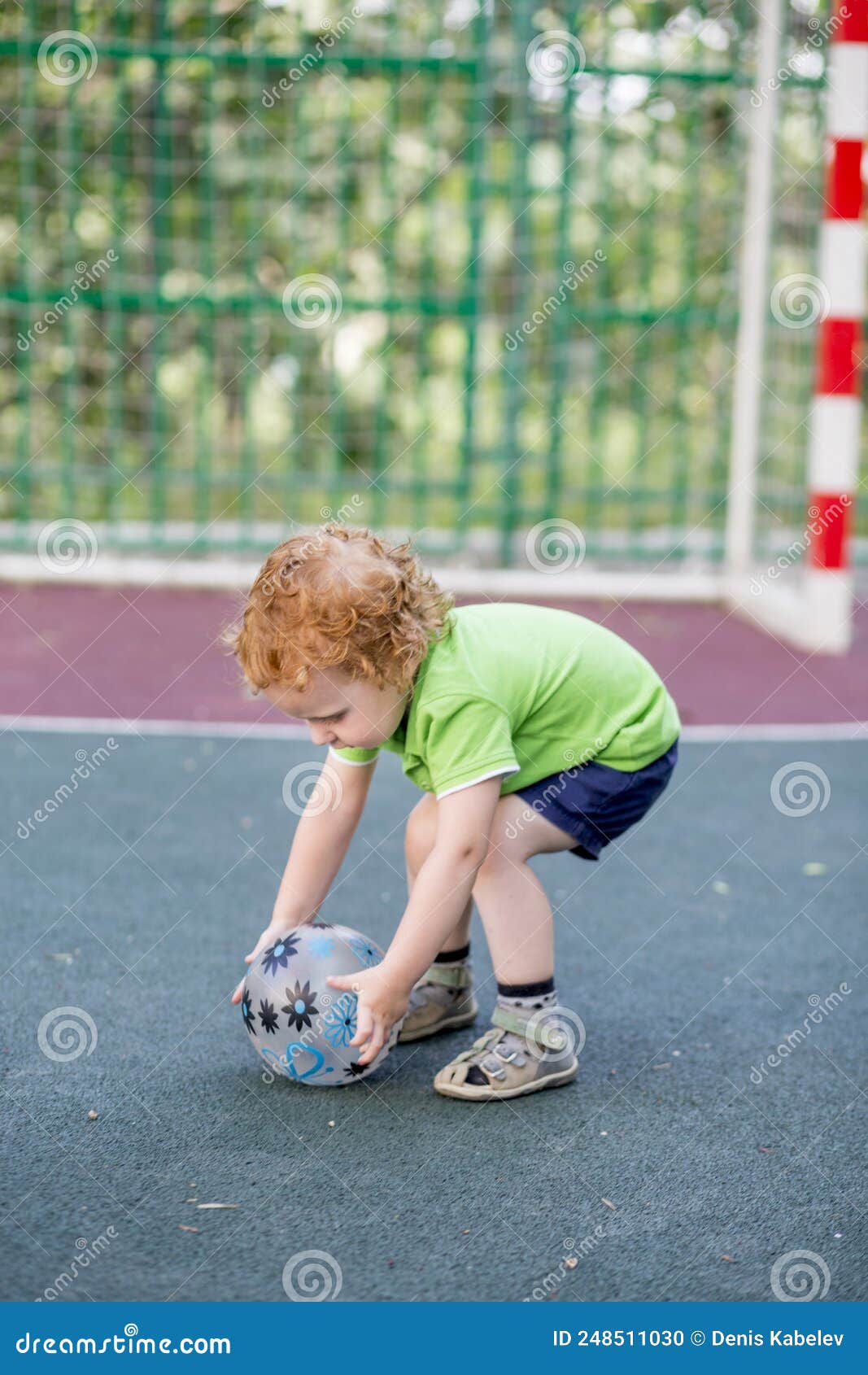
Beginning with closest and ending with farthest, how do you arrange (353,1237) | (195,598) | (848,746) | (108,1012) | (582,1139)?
(353,1237) → (582,1139) → (108,1012) → (848,746) → (195,598)

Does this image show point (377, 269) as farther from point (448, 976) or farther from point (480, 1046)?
point (480, 1046)

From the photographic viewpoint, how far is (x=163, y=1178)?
2121 mm

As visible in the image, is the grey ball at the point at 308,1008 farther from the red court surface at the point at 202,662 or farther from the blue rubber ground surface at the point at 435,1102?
the red court surface at the point at 202,662

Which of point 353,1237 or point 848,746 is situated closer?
point 353,1237

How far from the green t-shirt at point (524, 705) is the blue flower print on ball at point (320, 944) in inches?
11.4

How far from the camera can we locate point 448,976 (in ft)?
8.76

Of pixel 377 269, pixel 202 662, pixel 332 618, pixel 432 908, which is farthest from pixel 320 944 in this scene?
pixel 377 269

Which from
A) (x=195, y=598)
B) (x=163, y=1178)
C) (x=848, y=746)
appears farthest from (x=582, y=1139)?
(x=195, y=598)

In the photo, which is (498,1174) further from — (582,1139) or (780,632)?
(780,632)

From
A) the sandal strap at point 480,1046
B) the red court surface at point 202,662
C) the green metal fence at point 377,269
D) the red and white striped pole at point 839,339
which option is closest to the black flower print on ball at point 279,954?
the sandal strap at point 480,1046

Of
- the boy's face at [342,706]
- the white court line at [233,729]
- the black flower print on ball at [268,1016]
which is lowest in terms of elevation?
the white court line at [233,729]

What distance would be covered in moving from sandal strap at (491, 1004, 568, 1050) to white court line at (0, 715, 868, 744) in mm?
2363

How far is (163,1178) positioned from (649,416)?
5964mm

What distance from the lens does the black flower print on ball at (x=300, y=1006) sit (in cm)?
233
